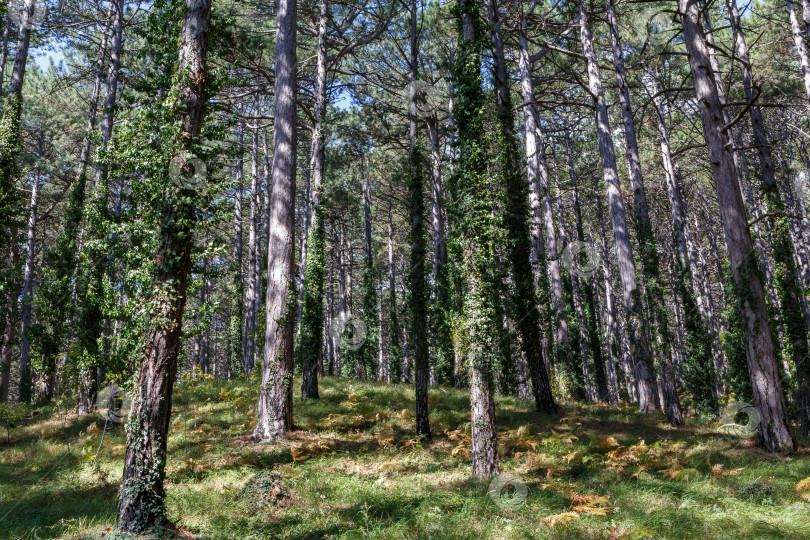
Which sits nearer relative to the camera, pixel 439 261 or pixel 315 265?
pixel 315 265

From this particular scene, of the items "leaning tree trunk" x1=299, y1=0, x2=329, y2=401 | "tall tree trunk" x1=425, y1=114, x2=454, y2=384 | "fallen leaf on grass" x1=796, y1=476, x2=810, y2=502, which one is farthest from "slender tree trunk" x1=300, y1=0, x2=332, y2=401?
"fallen leaf on grass" x1=796, y1=476, x2=810, y2=502

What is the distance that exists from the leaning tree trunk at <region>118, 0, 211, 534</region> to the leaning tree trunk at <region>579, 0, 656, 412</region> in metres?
10.9

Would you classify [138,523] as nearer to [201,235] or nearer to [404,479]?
[404,479]

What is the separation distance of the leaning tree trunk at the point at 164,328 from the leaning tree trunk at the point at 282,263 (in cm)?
373

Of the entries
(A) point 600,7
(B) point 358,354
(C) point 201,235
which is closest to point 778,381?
(A) point 600,7

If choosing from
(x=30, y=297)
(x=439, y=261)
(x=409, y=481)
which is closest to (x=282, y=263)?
(x=409, y=481)

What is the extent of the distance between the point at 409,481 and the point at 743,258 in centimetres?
740

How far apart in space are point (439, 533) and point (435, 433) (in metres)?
5.49

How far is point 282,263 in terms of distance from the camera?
9844 millimetres

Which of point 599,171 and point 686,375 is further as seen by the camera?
point 599,171

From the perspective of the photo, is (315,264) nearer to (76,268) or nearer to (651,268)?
(76,268)

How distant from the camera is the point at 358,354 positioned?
1122 inches

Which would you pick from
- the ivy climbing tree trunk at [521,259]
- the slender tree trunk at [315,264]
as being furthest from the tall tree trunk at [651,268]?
the slender tree trunk at [315,264]

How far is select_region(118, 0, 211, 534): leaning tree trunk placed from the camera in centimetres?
533
